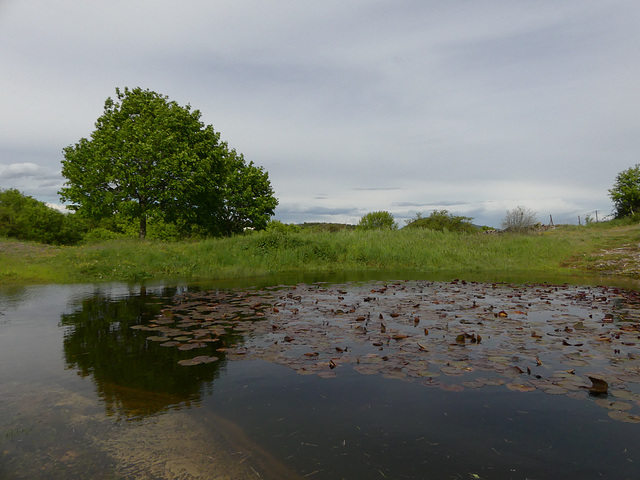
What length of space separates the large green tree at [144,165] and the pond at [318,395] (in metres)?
21.2

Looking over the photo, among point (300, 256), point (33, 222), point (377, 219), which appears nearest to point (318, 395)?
point (300, 256)

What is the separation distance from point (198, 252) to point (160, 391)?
16.0 m

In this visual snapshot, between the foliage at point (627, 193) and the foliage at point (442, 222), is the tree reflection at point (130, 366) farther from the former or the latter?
the foliage at point (627, 193)

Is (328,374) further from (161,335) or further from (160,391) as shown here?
(161,335)

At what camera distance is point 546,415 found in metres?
3.63

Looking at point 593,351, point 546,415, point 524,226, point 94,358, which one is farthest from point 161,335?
point 524,226

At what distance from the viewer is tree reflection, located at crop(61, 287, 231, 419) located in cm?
392

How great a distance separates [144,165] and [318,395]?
28173mm

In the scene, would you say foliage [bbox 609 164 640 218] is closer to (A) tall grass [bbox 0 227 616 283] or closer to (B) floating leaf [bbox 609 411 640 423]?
(A) tall grass [bbox 0 227 616 283]

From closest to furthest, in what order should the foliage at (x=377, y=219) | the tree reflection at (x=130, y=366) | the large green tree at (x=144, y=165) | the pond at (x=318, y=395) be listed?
the pond at (x=318, y=395) → the tree reflection at (x=130, y=366) → the large green tree at (x=144, y=165) → the foliage at (x=377, y=219)

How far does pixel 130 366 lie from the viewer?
4.94 metres

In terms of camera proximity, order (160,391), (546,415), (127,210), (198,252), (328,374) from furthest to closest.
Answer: (127,210)
(198,252)
(328,374)
(160,391)
(546,415)

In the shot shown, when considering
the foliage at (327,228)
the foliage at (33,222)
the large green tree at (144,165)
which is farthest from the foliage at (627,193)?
the foliage at (33,222)

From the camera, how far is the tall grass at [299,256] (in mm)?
15594
